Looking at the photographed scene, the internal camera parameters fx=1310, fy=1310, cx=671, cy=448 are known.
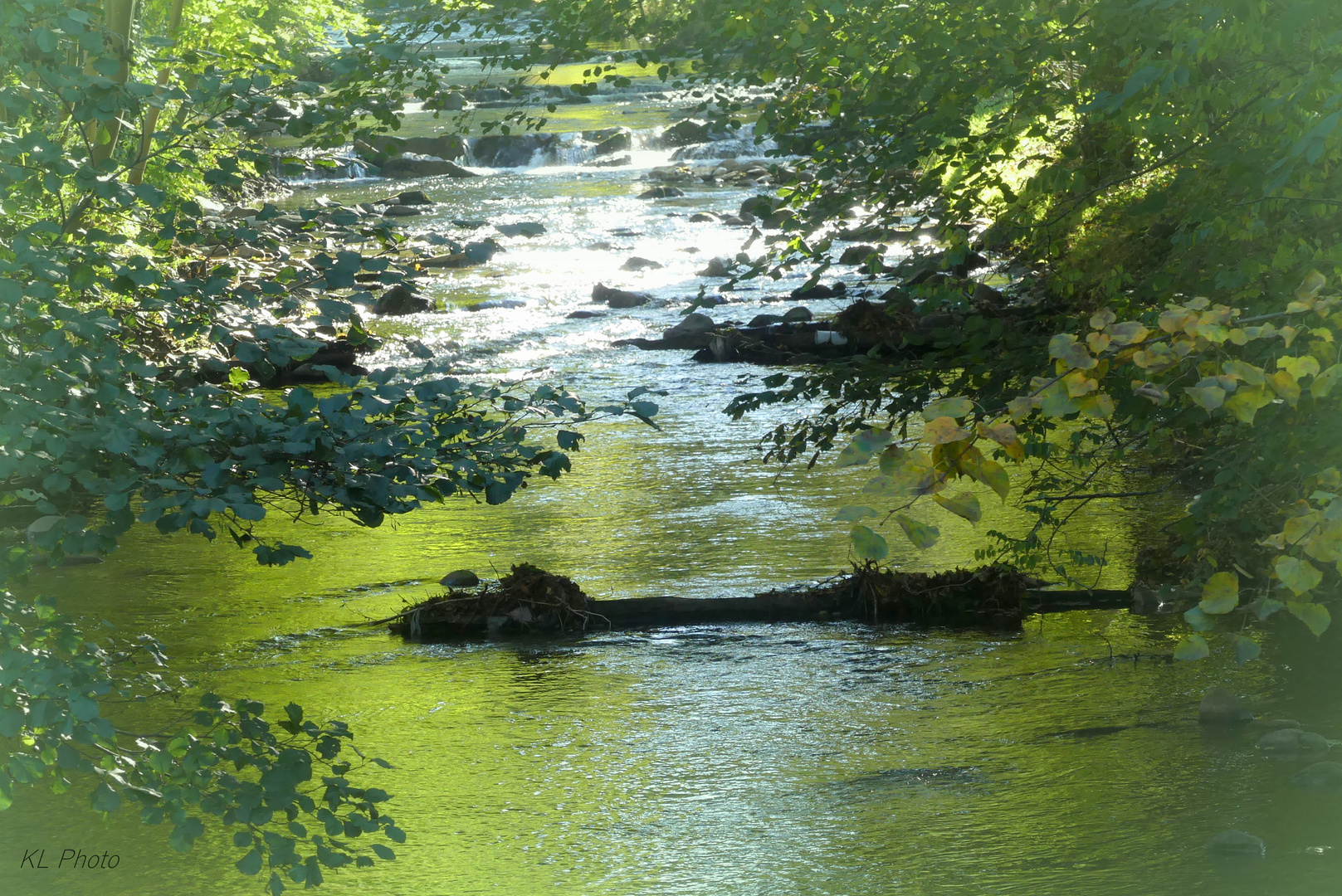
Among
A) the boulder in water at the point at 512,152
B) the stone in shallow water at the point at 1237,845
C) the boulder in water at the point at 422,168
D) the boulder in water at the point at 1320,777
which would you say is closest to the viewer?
the stone in shallow water at the point at 1237,845

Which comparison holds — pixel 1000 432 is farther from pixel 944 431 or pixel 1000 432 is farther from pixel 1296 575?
pixel 1296 575

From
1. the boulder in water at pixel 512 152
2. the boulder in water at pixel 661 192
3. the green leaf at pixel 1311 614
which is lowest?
the green leaf at pixel 1311 614

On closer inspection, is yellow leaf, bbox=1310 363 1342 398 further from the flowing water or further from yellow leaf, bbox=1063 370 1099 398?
the flowing water

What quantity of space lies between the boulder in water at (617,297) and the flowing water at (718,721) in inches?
327

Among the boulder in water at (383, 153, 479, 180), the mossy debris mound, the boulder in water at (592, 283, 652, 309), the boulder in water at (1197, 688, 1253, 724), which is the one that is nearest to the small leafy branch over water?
the boulder in water at (1197, 688, 1253, 724)

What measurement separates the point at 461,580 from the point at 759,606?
6.31ft

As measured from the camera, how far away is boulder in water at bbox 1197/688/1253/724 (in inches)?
232

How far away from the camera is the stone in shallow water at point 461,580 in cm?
827

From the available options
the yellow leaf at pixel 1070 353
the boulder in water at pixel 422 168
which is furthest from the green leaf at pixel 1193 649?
the boulder in water at pixel 422 168

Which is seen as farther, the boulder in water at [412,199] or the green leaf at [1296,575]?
the boulder in water at [412,199]

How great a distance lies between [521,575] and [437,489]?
4761 millimetres

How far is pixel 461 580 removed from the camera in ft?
27.2

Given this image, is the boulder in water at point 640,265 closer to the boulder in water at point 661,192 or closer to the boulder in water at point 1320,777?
the boulder in water at point 661,192

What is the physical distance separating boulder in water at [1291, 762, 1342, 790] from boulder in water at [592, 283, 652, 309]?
14.5 m
